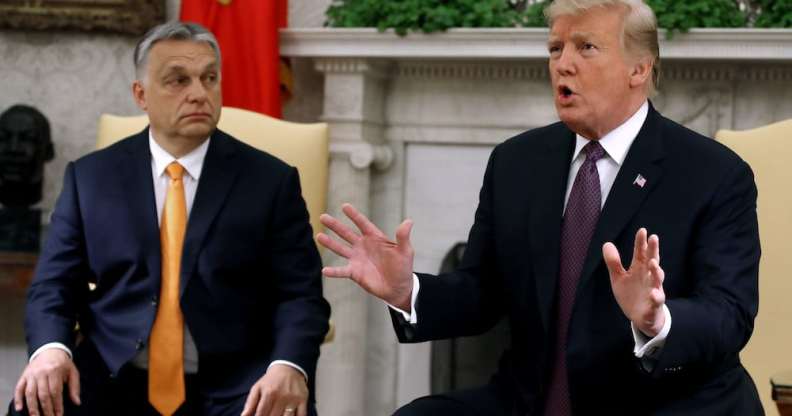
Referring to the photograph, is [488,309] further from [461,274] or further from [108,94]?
[108,94]

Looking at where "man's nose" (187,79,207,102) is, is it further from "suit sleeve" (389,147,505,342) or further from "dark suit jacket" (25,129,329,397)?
"suit sleeve" (389,147,505,342)

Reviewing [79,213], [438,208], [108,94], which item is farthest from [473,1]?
[79,213]

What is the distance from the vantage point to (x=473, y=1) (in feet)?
15.1

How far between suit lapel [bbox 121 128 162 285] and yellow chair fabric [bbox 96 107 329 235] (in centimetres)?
54

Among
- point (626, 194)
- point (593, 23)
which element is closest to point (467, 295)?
point (626, 194)

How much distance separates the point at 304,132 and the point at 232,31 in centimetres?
108

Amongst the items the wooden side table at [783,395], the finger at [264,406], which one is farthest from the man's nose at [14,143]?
the wooden side table at [783,395]

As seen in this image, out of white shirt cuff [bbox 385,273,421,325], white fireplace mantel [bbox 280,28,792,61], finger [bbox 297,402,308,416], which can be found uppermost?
white fireplace mantel [bbox 280,28,792,61]

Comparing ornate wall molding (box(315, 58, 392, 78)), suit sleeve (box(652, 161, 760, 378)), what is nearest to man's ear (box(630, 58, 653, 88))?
suit sleeve (box(652, 161, 760, 378))

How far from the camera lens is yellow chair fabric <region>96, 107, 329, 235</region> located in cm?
377

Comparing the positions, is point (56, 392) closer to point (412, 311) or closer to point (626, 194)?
point (412, 311)

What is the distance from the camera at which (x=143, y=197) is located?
3178 mm

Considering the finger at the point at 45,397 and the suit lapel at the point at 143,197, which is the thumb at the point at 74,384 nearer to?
the finger at the point at 45,397

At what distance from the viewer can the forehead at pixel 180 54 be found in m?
3.21
